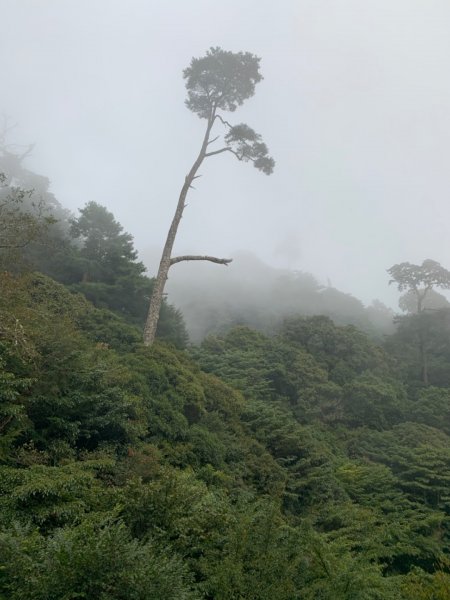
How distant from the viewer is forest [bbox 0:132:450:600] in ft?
17.7

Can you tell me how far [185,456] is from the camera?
10.2 m

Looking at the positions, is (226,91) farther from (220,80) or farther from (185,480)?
(185,480)

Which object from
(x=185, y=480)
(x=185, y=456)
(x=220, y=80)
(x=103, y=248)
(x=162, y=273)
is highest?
(x=220, y=80)

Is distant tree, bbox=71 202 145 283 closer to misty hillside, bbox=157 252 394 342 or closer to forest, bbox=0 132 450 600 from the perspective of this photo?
forest, bbox=0 132 450 600

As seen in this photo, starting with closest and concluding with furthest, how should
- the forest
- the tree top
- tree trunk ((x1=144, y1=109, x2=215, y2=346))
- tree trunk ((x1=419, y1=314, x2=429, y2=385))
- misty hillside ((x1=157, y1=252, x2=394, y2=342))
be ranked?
the forest
tree trunk ((x1=144, y1=109, x2=215, y2=346))
the tree top
tree trunk ((x1=419, y1=314, x2=429, y2=385))
misty hillside ((x1=157, y1=252, x2=394, y2=342))

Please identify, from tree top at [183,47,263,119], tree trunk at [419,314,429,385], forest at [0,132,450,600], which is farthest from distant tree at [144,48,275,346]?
tree trunk at [419,314,429,385]

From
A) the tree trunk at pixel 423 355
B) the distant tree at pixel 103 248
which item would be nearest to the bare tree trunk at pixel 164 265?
the distant tree at pixel 103 248

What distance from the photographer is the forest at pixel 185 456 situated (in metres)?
A: 5.40

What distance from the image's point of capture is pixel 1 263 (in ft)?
40.5

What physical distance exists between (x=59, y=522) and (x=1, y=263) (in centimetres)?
809

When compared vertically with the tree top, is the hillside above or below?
below

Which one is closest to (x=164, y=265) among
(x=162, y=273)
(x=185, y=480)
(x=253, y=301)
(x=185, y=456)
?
(x=162, y=273)

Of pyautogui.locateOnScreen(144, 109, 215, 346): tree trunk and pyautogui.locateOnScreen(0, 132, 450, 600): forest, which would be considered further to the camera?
pyautogui.locateOnScreen(144, 109, 215, 346): tree trunk

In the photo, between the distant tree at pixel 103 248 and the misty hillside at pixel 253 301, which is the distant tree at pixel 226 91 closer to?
the distant tree at pixel 103 248
